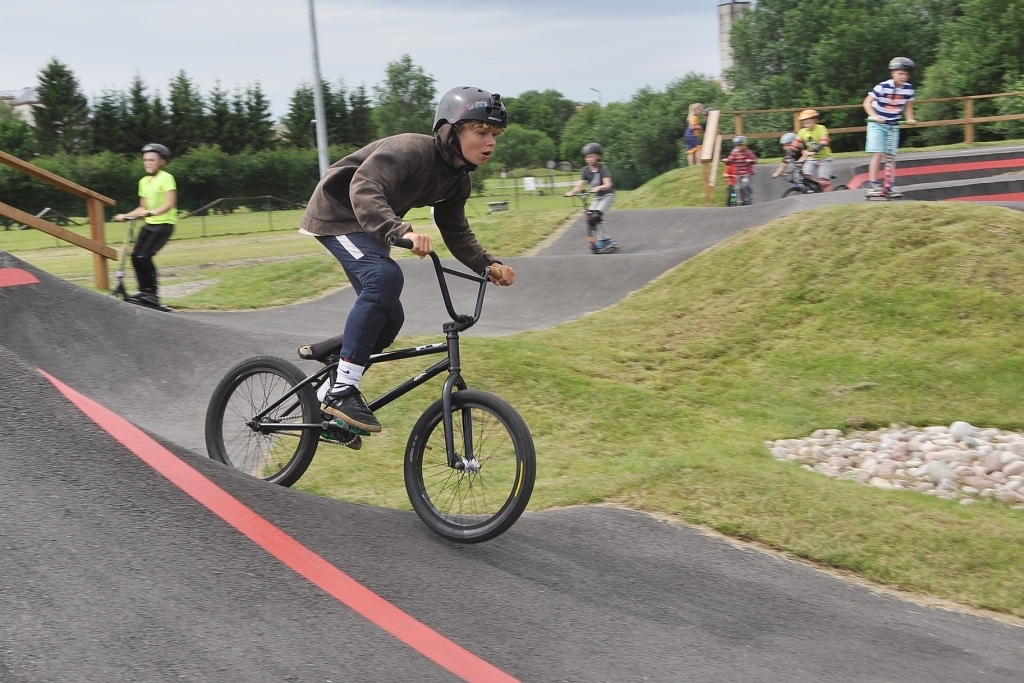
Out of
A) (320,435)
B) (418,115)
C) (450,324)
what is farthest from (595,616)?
(418,115)

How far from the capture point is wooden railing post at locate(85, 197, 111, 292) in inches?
503

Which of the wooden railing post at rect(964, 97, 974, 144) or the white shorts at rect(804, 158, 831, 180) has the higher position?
the wooden railing post at rect(964, 97, 974, 144)

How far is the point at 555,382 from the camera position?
8.60 meters

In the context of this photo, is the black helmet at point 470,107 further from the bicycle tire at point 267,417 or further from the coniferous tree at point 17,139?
the coniferous tree at point 17,139

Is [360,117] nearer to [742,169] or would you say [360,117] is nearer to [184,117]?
[184,117]

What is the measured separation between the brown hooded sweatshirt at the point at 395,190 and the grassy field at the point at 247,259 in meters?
9.10

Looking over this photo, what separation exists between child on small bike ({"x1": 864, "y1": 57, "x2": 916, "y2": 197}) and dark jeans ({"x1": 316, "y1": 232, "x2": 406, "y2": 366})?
10817 mm

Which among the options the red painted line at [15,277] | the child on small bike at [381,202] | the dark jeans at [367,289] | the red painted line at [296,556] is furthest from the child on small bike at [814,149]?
the red painted line at [296,556]

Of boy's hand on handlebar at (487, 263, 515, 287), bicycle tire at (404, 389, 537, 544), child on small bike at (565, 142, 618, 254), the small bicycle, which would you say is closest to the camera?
bicycle tire at (404, 389, 537, 544)

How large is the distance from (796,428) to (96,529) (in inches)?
234

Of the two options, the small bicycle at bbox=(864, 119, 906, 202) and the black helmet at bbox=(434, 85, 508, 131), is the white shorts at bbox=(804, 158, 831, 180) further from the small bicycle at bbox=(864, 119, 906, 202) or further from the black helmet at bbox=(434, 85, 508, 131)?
the black helmet at bbox=(434, 85, 508, 131)

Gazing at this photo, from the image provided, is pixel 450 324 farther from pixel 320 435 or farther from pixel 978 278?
pixel 978 278

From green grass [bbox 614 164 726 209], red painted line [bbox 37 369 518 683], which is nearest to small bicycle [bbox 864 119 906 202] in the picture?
green grass [bbox 614 164 726 209]

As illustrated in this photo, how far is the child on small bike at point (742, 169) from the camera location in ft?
67.2
